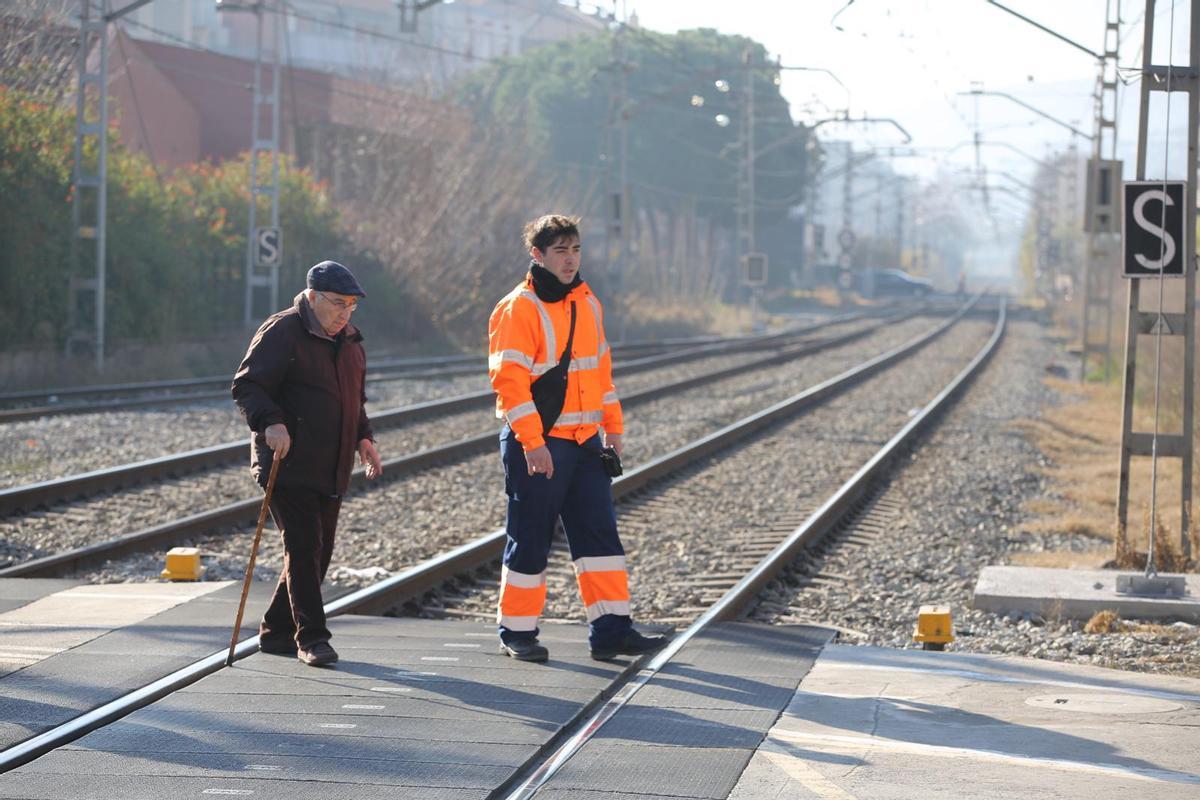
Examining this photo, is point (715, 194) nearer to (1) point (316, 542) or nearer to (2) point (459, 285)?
(2) point (459, 285)

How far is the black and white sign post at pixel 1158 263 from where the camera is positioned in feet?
33.0

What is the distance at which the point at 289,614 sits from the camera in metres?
7.26

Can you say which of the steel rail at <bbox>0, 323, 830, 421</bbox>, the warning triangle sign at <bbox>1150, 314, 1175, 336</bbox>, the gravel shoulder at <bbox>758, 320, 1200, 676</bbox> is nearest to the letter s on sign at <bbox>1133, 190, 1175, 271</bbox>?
the warning triangle sign at <bbox>1150, 314, 1175, 336</bbox>

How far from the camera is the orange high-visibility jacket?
6.93m

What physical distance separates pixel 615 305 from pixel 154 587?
119 feet

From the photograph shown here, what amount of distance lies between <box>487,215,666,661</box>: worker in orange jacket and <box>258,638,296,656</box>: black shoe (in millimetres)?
948

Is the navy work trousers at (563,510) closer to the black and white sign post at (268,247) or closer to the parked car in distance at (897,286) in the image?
the black and white sign post at (268,247)

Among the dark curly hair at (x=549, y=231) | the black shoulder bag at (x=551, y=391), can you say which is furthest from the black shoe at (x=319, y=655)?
the dark curly hair at (x=549, y=231)

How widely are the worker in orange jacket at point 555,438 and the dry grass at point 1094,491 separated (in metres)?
4.97

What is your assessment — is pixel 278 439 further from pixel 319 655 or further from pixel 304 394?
pixel 319 655

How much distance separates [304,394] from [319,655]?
1.13 m

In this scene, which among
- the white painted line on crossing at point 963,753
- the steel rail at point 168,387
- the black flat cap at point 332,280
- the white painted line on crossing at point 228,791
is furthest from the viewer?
the steel rail at point 168,387

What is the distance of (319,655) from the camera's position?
22.9ft

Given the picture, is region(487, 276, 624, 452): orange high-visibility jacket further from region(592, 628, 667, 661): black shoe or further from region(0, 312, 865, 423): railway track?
region(0, 312, 865, 423): railway track
